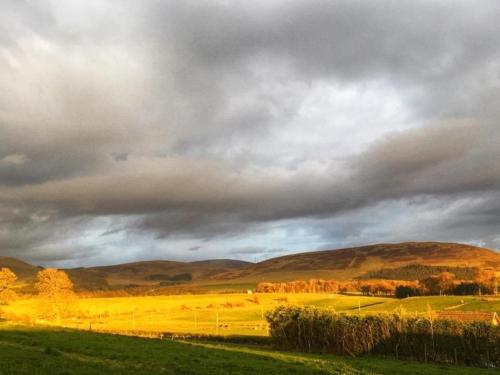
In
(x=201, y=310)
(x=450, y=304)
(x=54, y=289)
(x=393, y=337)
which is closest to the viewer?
(x=393, y=337)

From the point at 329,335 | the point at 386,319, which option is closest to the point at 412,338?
the point at 386,319

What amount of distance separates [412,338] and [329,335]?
35.0ft

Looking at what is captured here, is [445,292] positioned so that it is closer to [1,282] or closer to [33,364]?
[1,282]

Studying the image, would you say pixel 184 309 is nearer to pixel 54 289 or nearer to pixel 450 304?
pixel 54 289

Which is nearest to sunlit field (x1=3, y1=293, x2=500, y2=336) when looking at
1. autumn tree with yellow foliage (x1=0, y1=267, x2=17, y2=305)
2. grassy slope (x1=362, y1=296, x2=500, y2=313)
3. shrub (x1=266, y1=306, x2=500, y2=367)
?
grassy slope (x1=362, y1=296, x2=500, y2=313)

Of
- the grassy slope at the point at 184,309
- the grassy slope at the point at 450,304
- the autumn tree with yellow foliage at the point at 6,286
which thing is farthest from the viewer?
the grassy slope at the point at 184,309

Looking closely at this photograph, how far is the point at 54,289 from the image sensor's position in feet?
347

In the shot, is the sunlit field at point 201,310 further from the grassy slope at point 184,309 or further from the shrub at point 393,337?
the shrub at point 393,337

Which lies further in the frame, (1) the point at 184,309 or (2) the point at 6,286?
(1) the point at 184,309

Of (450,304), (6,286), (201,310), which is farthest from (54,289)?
(450,304)

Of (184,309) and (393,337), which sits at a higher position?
(393,337)

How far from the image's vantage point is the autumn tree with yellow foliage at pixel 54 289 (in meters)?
106

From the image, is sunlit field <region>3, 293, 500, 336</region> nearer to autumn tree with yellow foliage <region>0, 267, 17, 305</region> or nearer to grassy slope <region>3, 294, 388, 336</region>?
grassy slope <region>3, 294, 388, 336</region>

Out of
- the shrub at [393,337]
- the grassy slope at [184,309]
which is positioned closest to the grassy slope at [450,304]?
the grassy slope at [184,309]
